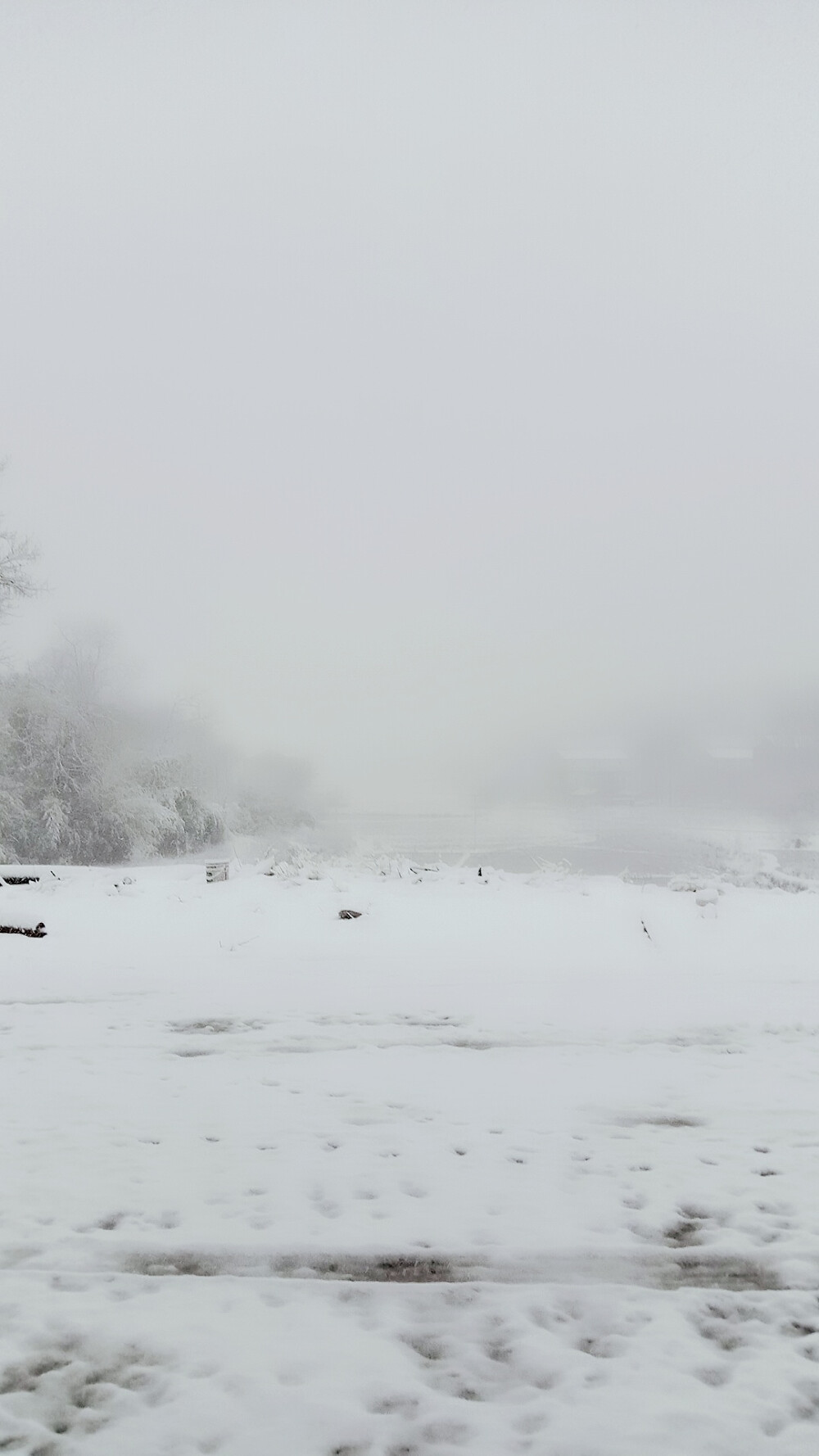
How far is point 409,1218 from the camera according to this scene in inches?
138

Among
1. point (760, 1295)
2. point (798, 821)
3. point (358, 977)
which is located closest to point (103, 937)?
point (358, 977)

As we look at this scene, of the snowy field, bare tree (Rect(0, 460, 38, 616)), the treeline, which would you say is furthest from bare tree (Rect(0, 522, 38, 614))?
the snowy field

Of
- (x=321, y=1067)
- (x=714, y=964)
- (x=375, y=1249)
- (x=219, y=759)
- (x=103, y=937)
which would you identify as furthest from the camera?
(x=219, y=759)

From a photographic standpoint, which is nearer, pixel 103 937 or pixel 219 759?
pixel 103 937

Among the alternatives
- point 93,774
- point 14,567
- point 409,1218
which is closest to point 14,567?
point 14,567

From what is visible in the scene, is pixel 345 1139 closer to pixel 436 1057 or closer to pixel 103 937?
pixel 436 1057

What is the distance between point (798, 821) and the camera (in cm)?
3656

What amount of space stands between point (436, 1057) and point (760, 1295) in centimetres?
318

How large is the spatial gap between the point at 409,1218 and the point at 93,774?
86.7 feet

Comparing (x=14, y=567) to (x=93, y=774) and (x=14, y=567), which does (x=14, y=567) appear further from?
(x=93, y=774)

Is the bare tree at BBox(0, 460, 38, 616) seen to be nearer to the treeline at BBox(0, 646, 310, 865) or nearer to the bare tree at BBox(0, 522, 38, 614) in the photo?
the bare tree at BBox(0, 522, 38, 614)

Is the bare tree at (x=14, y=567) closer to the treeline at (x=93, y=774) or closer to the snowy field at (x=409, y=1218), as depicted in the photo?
the treeline at (x=93, y=774)

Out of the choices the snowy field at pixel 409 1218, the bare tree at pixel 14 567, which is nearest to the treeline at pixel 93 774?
the bare tree at pixel 14 567

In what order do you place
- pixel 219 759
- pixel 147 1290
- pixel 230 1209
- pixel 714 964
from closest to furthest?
1. pixel 147 1290
2. pixel 230 1209
3. pixel 714 964
4. pixel 219 759
